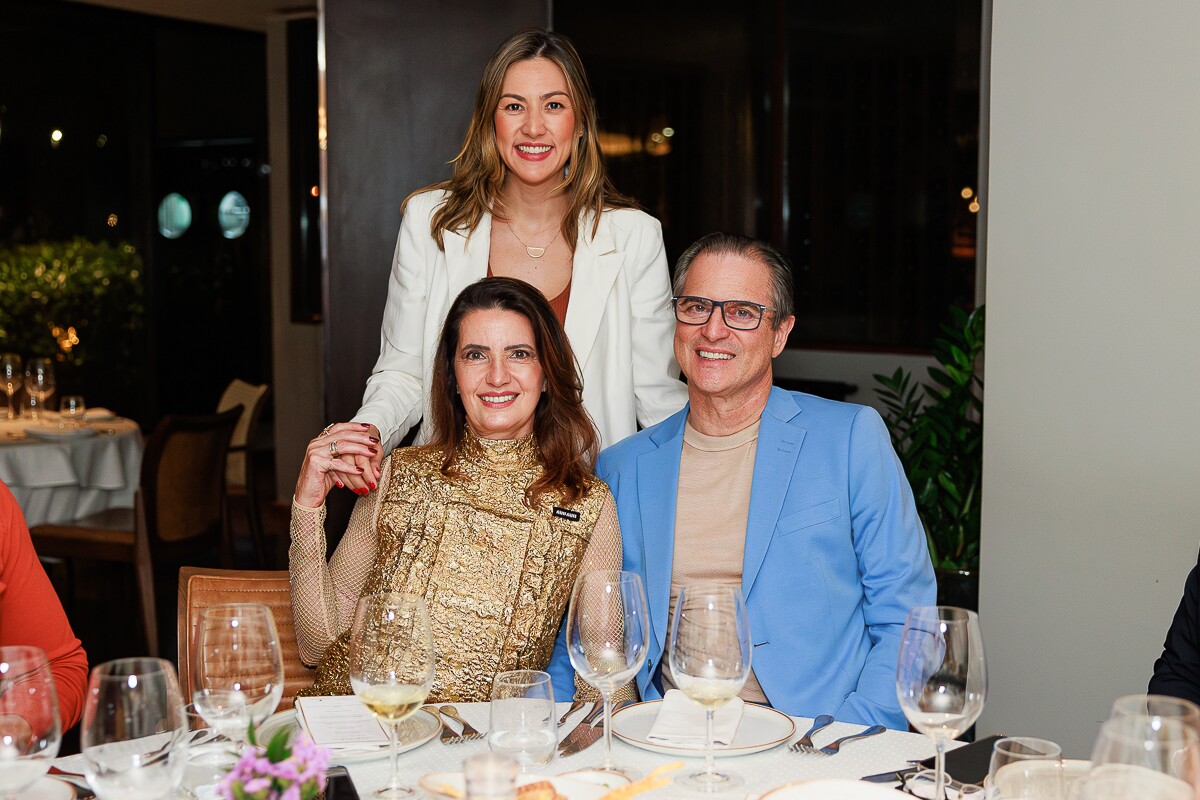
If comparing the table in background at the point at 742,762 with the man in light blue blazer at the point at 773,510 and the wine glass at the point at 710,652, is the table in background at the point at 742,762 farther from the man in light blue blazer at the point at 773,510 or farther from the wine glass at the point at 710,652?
the man in light blue blazer at the point at 773,510

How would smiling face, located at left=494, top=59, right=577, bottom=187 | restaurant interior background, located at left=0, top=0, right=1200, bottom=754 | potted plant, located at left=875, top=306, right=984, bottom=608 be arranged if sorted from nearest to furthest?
1. smiling face, located at left=494, top=59, right=577, bottom=187
2. restaurant interior background, located at left=0, top=0, right=1200, bottom=754
3. potted plant, located at left=875, top=306, right=984, bottom=608

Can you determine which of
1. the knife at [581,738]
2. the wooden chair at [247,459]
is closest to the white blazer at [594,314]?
the knife at [581,738]

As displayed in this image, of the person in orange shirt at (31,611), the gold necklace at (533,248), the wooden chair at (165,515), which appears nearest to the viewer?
the person in orange shirt at (31,611)

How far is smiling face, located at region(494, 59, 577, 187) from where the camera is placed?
2744 millimetres

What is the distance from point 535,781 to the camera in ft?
4.58

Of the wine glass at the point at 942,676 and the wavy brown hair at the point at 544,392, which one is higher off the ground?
the wavy brown hair at the point at 544,392

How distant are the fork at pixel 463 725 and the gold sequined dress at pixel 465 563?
0.36 meters

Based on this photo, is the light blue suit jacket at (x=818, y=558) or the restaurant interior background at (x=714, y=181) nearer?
the light blue suit jacket at (x=818, y=558)

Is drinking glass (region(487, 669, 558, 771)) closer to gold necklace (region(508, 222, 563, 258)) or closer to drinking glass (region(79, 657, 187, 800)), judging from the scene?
A: drinking glass (region(79, 657, 187, 800))

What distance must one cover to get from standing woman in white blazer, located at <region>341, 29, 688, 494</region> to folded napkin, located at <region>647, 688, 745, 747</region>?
1.13 metres

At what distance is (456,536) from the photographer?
2201 mm

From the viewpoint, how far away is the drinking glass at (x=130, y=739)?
Result: 127 centimetres

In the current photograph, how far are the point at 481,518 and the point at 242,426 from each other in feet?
15.0

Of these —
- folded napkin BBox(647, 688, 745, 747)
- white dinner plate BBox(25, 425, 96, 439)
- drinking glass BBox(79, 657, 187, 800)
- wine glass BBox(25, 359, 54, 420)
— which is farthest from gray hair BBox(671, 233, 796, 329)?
wine glass BBox(25, 359, 54, 420)
